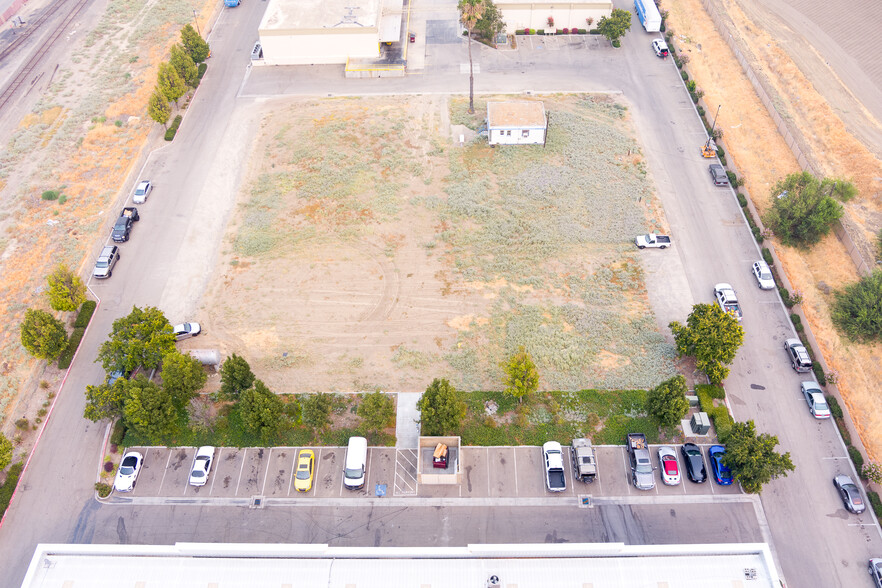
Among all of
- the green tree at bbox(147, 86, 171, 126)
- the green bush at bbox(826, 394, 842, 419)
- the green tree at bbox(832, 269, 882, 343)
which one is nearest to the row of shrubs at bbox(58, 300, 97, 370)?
the green tree at bbox(147, 86, 171, 126)

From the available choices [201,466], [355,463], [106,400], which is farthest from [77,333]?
[355,463]

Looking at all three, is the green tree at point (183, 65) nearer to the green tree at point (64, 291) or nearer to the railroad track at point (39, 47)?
the railroad track at point (39, 47)

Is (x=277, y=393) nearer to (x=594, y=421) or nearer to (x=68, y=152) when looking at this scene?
(x=594, y=421)

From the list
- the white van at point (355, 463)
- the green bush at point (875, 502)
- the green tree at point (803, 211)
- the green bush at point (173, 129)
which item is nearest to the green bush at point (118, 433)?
the white van at point (355, 463)

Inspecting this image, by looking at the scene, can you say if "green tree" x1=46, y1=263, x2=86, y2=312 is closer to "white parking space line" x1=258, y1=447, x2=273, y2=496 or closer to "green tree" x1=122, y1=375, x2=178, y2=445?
"green tree" x1=122, y1=375, x2=178, y2=445

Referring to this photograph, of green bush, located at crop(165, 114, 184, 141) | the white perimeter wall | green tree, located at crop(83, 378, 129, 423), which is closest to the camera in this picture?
green tree, located at crop(83, 378, 129, 423)

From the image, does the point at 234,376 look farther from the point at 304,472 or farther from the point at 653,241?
the point at 653,241
